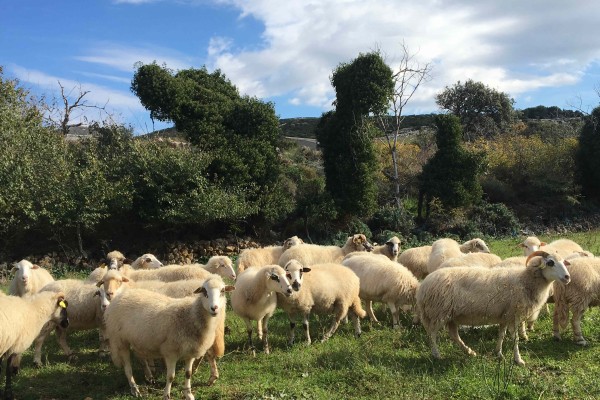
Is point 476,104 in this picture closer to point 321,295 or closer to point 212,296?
point 321,295

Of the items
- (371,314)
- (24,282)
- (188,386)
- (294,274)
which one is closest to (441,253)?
(371,314)

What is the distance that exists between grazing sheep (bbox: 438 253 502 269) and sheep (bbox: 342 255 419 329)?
2.68 feet

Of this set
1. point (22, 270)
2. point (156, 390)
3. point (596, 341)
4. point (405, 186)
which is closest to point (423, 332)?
point (596, 341)

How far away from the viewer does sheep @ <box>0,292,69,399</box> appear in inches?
249

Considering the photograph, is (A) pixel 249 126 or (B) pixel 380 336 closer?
(B) pixel 380 336

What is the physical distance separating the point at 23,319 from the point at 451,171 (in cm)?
2080

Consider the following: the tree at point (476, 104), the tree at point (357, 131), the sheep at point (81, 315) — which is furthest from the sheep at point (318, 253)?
the tree at point (476, 104)

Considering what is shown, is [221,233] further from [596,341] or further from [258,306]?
[596,341]

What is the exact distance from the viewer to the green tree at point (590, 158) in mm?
27711

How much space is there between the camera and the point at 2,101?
19.7m

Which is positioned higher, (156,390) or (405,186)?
(405,186)

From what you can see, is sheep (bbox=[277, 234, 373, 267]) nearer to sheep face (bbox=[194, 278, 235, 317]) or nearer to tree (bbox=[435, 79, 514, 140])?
sheep face (bbox=[194, 278, 235, 317])

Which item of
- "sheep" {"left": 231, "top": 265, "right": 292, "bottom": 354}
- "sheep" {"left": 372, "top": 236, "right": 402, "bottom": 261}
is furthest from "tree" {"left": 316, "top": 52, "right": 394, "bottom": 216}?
"sheep" {"left": 231, "top": 265, "right": 292, "bottom": 354}

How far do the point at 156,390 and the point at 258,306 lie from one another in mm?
2080
